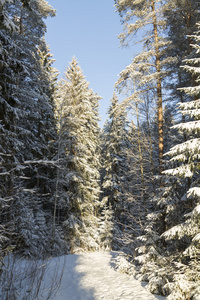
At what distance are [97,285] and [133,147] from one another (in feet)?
24.4

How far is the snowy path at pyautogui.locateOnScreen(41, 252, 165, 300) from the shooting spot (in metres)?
6.29

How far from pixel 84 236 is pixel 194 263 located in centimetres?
1099

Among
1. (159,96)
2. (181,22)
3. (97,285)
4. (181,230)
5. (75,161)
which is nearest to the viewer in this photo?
(181,230)

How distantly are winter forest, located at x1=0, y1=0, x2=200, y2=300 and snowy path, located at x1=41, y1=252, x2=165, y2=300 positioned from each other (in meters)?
0.63

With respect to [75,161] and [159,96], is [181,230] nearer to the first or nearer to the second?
[159,96]

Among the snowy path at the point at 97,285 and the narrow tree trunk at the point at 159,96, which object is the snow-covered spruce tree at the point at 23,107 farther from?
the narrow tree trunk at the point at 159,96

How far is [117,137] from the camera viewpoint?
22.2 m

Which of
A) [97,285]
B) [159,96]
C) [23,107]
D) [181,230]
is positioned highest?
[23,107]

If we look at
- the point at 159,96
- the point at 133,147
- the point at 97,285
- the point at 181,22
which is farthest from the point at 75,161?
the point at 181,22

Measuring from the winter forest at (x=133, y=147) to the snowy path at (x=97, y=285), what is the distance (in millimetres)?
627

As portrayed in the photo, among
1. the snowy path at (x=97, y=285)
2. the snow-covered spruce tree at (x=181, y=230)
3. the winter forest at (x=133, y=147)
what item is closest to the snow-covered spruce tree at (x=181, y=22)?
the winter forest at (x=133, y=147)

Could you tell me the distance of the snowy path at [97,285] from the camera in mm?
6291

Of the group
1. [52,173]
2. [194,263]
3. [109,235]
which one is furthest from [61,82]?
[194,263]

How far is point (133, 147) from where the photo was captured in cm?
1255
